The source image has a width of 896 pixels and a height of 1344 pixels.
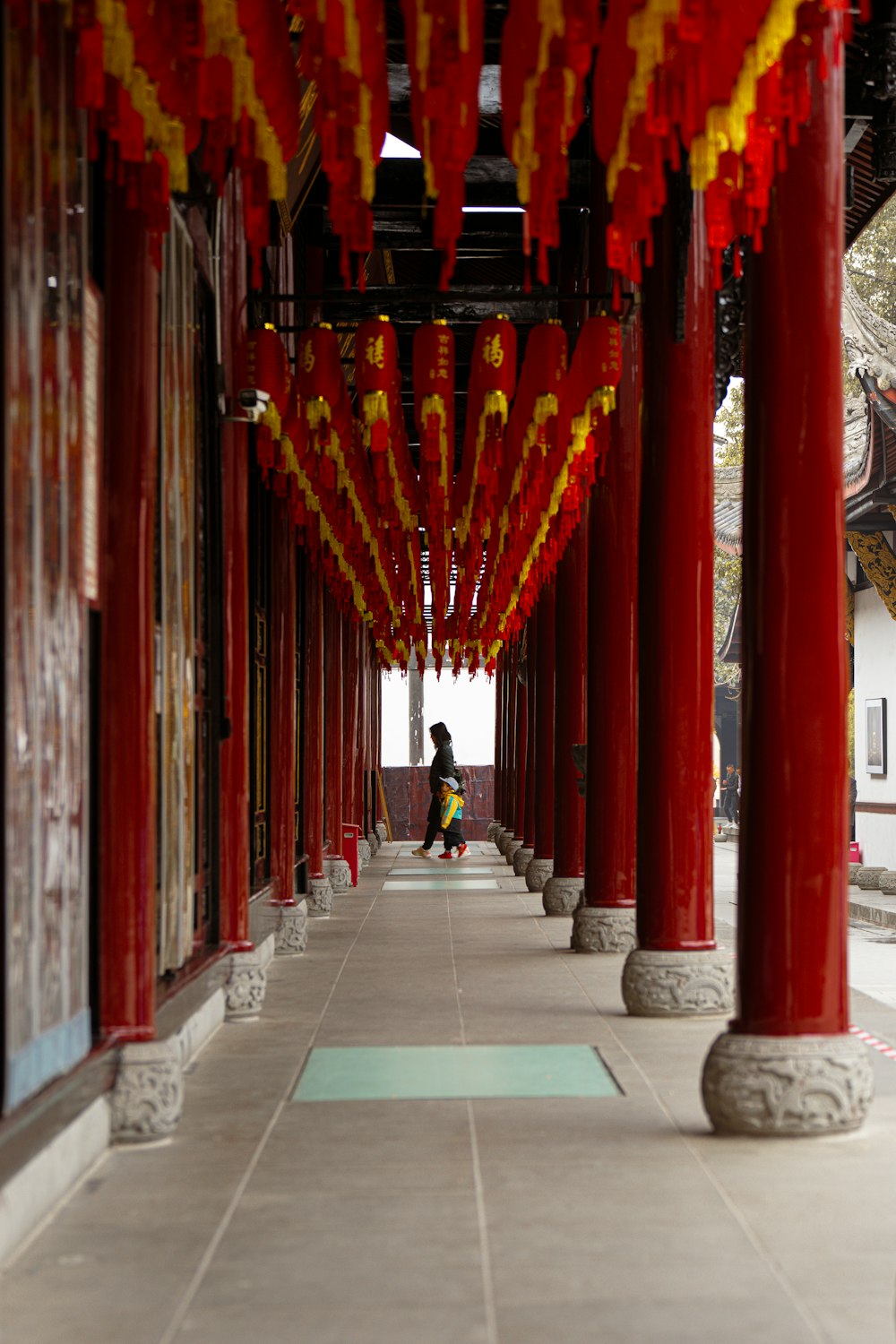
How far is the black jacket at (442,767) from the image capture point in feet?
80.7

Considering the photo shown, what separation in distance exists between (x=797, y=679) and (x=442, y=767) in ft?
62.6

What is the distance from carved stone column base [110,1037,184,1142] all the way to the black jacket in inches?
742

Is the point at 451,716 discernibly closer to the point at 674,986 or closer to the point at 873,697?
the point at 873,697

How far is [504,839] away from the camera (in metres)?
26.8

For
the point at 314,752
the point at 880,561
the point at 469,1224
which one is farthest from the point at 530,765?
the point at 469,1224

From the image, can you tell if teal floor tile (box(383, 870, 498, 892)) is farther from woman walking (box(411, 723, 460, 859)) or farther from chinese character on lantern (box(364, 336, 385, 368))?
chinese character on lantern (box(364, 336, 385, 368))

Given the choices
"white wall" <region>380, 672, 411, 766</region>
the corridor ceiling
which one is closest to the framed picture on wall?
the corridor ceiling

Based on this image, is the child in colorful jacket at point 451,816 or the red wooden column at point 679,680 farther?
the child in colorful jacket at point 451,816

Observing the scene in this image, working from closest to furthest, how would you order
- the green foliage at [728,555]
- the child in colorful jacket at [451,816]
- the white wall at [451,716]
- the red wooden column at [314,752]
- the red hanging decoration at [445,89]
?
the red hanging decoration at [445,89], the red wooden column at [314,752], the child in colorful jacket at [451,816], the green foliage at [728,555], the white wall at [451,716]

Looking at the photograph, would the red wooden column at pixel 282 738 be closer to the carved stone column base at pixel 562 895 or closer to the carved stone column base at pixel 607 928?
the carved stone column base at pixel 607 928

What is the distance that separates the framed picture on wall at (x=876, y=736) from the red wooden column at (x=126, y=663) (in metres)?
16.6

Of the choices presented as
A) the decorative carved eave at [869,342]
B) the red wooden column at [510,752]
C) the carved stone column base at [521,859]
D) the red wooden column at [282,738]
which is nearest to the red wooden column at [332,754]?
the carved stone column base at [521,859]

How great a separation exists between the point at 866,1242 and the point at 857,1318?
652 millimetres

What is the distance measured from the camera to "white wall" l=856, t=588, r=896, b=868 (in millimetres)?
20656
